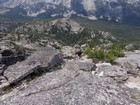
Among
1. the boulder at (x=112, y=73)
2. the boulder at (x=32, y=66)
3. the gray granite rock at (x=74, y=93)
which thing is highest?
the gray granite rock at (x=74, y=93)

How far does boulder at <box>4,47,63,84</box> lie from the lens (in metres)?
22.9

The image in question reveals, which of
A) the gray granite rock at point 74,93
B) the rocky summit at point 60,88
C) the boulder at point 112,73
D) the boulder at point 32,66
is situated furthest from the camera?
the boulder at point 112,73

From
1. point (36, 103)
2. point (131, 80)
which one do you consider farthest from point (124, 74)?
point (36, 103)

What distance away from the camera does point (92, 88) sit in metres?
17.4

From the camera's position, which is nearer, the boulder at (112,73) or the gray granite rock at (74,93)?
the gray granite rock at (74,93)

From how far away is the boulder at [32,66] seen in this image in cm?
2288

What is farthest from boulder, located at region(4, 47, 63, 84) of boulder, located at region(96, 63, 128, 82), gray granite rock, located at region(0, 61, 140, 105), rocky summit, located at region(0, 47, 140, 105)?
boulder, located at region(96, 63, 128, 82)

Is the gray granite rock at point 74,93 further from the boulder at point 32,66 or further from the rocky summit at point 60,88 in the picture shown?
the boulder at point 32,66

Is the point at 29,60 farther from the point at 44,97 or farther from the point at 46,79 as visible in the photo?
the point at 44,97

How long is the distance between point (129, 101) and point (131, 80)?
900cm

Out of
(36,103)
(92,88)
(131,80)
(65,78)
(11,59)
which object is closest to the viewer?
(36,103)

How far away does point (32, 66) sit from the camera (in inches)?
938

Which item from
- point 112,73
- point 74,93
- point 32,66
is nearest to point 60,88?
point 74,93

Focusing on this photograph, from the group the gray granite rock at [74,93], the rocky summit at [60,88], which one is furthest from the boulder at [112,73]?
the gray granite rock at [74,93]
